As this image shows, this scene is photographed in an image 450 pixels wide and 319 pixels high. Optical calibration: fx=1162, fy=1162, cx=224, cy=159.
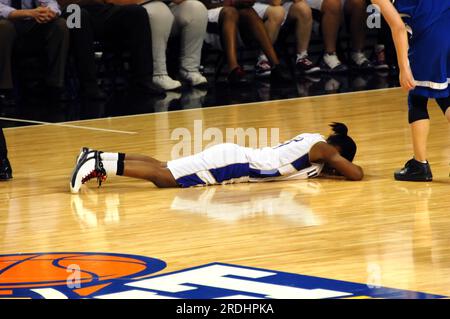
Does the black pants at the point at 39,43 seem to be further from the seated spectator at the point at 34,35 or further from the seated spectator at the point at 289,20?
the seated spectator at the point at 289,20

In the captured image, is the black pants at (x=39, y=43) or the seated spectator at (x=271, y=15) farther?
the seated spectator at (x=271, y=15)

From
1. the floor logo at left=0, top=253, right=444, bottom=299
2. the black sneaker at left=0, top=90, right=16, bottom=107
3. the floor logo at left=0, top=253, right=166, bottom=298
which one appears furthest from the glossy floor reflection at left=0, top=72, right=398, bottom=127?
the floor logo at left=0, top=253, right=444, bottom=299

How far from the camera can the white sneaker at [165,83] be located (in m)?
11.5

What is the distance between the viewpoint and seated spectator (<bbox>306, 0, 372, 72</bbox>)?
40.9 feet

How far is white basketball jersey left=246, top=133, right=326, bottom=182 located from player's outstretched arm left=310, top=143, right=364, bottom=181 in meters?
0.04

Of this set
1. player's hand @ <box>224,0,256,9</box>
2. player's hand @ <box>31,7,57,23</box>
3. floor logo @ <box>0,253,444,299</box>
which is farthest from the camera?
player's hand @ <box>224,0,256,9</box>

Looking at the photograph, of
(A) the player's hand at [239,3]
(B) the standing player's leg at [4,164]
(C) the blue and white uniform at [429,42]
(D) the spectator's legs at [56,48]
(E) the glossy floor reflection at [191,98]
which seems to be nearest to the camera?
(C) the blue and white uniform at [429,42]

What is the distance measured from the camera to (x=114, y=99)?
11.1m

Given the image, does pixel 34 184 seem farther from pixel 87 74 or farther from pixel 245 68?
pixel 245 68

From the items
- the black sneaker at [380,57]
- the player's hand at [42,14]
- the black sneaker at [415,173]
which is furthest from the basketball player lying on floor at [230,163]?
the black sneaker at [380,57]

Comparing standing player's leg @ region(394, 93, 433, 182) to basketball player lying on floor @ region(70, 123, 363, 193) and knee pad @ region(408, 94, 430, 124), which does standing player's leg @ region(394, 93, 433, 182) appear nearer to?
knee pad @ region(408, 94, 430, 124)

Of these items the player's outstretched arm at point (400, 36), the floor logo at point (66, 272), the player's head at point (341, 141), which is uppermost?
the player's outstretched arm at point (400, 36)

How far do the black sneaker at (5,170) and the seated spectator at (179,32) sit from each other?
4.34 meters

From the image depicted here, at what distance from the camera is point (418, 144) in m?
6.82
